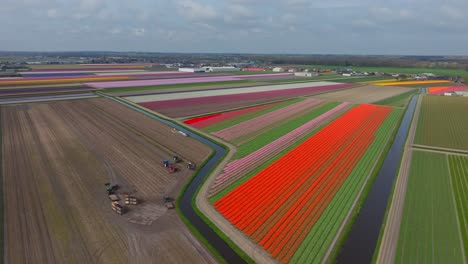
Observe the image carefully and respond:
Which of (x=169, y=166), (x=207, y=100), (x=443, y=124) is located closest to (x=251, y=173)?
(x=169, y=166)

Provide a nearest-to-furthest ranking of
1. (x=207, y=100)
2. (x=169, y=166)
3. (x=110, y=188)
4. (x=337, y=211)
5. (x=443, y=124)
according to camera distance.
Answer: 1. (x=337, y=211)
2. (x=110, y=188)
3. (x=169, y=166)
4. (x=443, y=124)
5. (x=207, y=100)

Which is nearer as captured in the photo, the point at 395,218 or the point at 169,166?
the point at 395,218

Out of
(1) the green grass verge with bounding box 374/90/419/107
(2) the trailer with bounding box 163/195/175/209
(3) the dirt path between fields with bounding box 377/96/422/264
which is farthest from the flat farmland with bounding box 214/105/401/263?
(1) the green grass verge with bounding box 374/90/419/107

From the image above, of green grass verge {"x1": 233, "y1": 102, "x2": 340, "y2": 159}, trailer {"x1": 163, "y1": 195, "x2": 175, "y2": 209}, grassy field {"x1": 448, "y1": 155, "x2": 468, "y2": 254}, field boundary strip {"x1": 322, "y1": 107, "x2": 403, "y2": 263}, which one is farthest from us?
green grass verge {"x1": 233, "y1": 102, "x2": 340, "y2": 159}

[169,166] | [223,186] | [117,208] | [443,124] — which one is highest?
[443,124]

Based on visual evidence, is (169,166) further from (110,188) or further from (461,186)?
(461,186)

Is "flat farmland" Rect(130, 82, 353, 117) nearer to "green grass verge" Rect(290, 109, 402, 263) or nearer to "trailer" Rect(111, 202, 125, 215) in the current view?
"green grass verge" Rect(290, 109, 402, 263)
